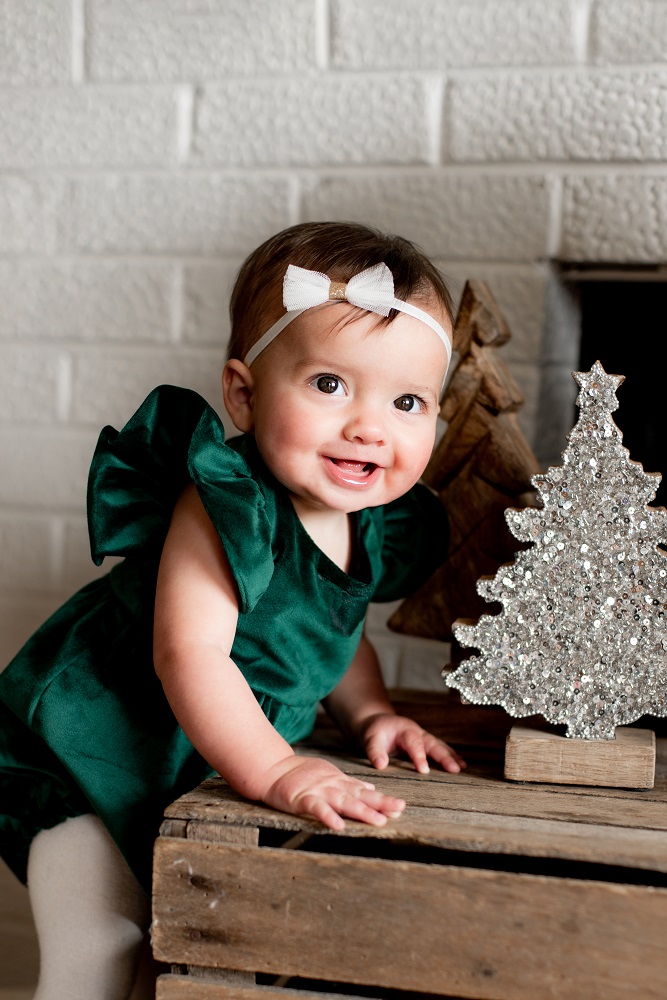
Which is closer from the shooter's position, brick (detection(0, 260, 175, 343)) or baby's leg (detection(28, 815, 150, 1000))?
baby's leg (detection(28, 815, 150, 1000))

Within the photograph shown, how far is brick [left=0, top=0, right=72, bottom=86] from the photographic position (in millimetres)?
1296

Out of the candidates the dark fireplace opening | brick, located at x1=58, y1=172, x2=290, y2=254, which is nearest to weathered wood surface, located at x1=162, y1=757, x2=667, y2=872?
the dark fireplace opening

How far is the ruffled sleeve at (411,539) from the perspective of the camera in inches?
42.5

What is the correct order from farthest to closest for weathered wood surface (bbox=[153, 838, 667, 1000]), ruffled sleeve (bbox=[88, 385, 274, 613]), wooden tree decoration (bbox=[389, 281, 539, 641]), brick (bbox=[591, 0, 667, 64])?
1. brick (bbox=[591, 0, 667, 64])
2. wooden tree decoration (bbox=[389, 281, 539, 641])
3. ruffled sleeve (bbox=[88, 385, 274, 613])
4. weathered wood surface (bbox=[153, 838, 667, 1000])

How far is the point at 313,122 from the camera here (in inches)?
49.1

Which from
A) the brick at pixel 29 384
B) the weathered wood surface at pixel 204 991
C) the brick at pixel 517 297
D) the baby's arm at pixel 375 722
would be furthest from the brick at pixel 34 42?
the weathered wood surface at pixel 204 991

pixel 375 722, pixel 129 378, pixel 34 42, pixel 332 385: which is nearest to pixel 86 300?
pixel 129 378

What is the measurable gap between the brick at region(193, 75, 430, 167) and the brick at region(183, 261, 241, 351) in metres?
0.13

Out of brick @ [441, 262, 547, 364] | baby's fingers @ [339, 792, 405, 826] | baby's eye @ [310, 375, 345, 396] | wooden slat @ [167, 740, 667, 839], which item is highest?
brick @ [441, 262, 547, 364]

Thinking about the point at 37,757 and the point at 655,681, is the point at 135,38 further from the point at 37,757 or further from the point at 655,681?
the point at 655,681

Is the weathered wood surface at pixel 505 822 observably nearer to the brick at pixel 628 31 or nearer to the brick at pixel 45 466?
the brick at pixel 45 466

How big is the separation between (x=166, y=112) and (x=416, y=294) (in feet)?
1.83

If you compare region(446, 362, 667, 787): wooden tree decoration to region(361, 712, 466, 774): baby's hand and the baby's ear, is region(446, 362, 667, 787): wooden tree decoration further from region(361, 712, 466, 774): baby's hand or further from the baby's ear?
the baby's ear

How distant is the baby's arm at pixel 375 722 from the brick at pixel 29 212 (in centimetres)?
68
